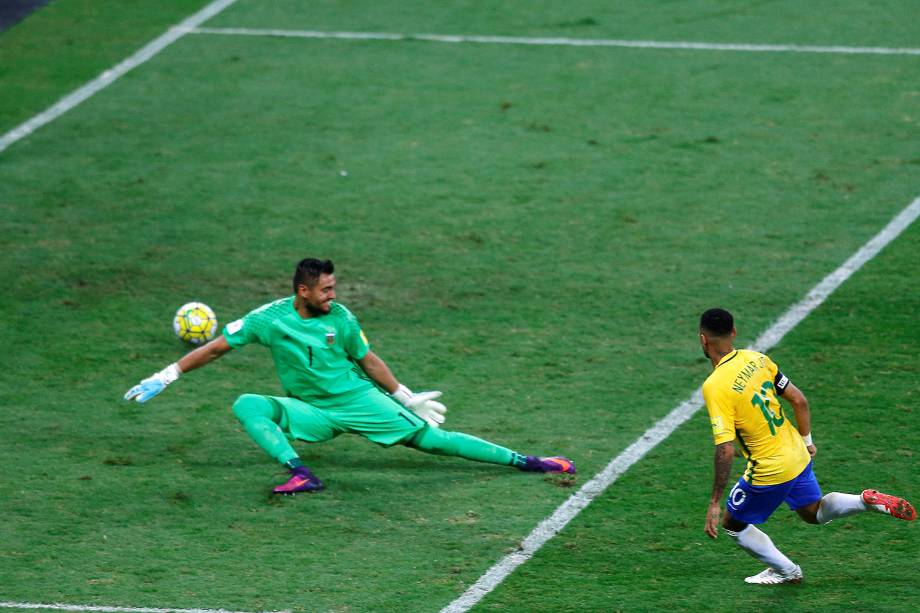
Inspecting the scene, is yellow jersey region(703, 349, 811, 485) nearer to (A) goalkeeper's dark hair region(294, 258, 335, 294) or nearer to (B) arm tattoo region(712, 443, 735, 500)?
(B) arm tattoo region(712, 443, 735, 500)

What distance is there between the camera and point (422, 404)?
9.21 m

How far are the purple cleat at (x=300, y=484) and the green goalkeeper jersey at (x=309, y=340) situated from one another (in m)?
0.50

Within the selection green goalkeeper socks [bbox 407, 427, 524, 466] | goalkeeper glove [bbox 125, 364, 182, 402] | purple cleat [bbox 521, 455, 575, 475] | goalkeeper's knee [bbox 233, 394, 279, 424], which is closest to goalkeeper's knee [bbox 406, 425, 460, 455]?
green goalkeeper socks [bbox 407, 427, 524, 466]

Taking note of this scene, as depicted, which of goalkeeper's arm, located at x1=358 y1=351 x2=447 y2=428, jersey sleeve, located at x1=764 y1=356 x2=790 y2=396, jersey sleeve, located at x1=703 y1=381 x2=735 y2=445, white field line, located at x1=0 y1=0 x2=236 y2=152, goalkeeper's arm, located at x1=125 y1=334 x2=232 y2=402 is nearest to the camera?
jersey sleeve, located at x1=703 y1=381 x2=735 y2=445

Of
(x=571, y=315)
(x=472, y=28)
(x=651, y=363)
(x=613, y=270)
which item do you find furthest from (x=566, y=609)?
(x=472, y=28)

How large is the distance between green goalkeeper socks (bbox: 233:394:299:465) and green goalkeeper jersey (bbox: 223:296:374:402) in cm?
28

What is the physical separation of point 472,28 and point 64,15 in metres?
5.57

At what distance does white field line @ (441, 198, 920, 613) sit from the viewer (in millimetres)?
7945

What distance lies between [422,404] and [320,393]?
0.65 m

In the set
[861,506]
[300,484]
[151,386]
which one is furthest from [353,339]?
[861,506]

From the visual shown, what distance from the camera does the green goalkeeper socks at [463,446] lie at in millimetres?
9188

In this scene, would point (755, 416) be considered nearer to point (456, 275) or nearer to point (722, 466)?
point (722, 466)

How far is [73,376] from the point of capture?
10.8m

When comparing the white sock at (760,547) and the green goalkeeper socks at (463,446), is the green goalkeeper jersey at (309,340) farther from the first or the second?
the white sock at (760,547)
